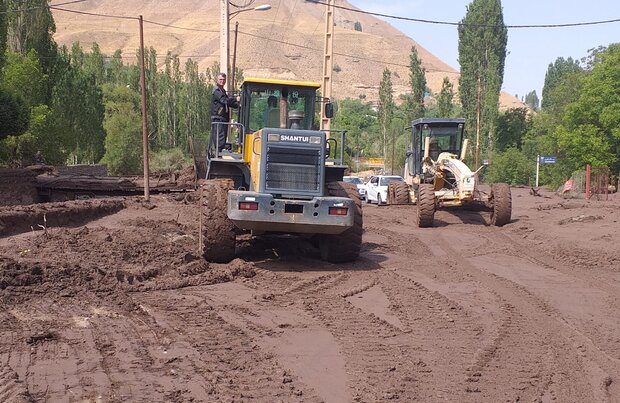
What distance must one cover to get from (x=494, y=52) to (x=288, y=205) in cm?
6958

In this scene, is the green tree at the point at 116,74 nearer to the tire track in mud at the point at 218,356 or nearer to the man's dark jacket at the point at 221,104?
the man's dark jacket at the point at 221,104

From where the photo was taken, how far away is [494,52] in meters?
78.2

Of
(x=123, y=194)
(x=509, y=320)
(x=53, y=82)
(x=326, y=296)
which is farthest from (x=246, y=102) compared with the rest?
(x=53, y=82)

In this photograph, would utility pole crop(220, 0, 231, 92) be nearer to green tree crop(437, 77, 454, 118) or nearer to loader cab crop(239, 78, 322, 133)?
loader cab crop(239, 78, 322, 133)

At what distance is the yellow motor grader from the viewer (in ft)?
72.7

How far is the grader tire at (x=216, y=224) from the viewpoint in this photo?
13125mm

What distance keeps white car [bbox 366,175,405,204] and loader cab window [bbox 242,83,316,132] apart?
20.7 metres

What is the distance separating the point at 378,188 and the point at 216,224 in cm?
2412

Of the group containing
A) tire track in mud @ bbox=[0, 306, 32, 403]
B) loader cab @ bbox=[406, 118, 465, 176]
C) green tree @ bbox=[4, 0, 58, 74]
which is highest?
green tree @ bbox=[4, 0, 58, 74]

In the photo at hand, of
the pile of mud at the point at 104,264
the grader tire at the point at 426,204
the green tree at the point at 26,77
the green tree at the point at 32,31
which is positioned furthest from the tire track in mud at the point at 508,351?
the green tree at the point at 32,31

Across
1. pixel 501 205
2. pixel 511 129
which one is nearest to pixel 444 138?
pixel 501 205

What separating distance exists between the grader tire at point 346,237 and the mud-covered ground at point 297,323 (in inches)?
10.1

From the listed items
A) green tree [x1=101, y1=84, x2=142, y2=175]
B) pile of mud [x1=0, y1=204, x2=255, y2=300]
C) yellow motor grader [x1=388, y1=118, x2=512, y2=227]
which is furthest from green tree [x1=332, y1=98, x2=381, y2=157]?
pile of mud [x1=0, y1=204, x2=255, y2=300]

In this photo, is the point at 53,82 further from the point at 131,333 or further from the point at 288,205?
the point at 131,333
